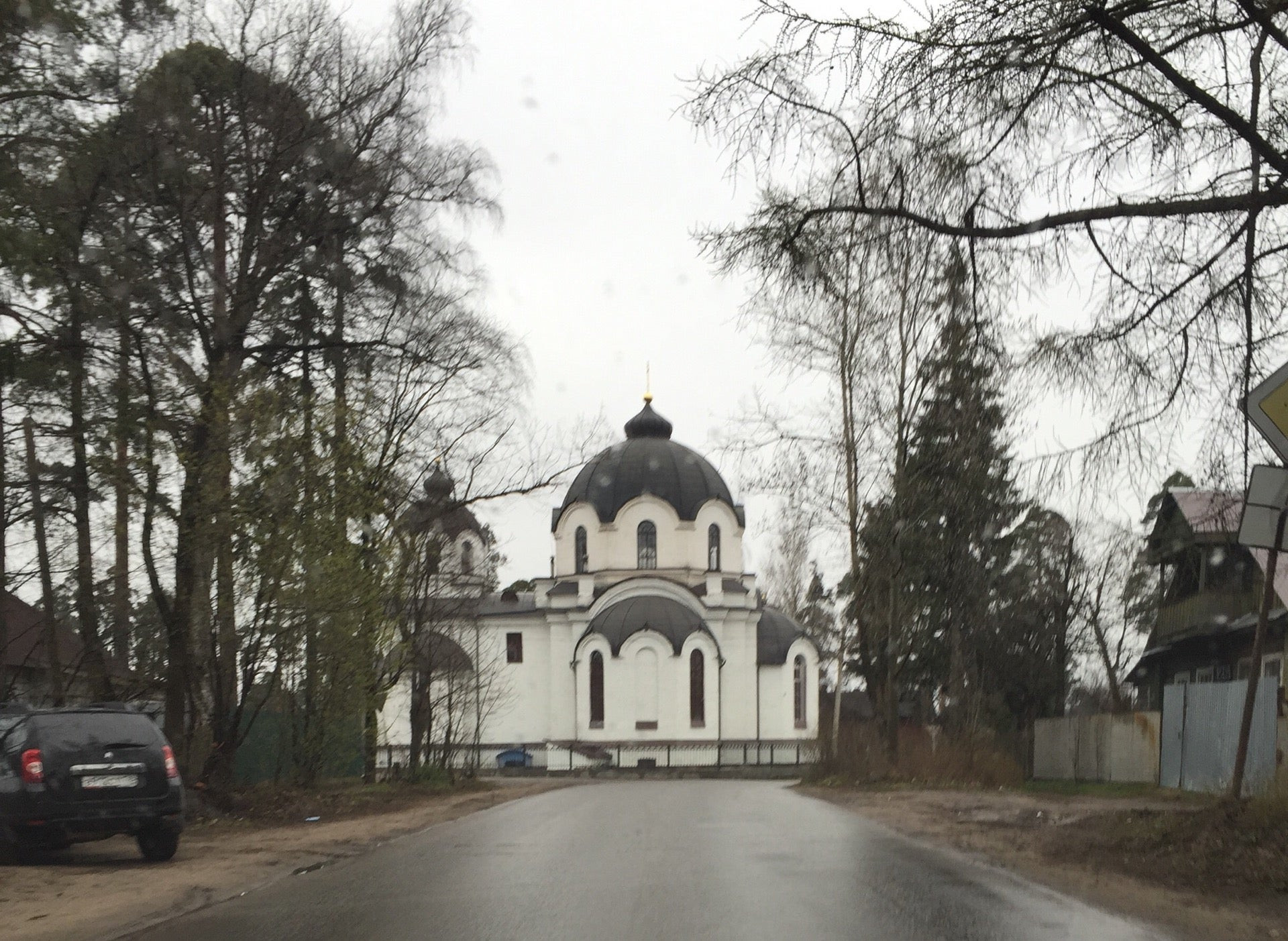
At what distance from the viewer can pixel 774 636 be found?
70438 millimetres

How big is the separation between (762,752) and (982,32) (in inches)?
2309

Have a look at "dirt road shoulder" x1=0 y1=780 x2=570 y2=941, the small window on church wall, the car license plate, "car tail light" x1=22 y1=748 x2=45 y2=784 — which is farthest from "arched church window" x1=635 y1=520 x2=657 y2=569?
"car tail light" x1=22 y1=748 x2=45 y2=784

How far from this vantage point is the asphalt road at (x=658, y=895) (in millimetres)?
8672

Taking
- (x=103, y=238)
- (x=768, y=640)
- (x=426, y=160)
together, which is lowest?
(x=768, y=640)

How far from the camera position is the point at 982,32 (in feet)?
32.0

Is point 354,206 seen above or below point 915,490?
above

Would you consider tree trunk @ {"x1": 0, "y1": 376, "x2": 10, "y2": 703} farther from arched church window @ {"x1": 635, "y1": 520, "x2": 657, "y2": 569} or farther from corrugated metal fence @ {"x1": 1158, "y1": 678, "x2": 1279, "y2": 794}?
arched church window @ {"x1": 635, "y1": 520, "x2": 657, "y2": 569}

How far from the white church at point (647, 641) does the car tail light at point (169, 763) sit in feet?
157

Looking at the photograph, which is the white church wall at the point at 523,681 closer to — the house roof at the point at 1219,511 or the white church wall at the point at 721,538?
the white church wall at the point at 721,538

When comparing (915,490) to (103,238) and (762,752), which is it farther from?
(762,752)

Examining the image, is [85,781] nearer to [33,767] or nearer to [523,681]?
[33,767]

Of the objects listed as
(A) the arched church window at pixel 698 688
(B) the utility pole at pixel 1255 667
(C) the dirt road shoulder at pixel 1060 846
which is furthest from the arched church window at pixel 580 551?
(B) the utility pole at pixel 1255 667

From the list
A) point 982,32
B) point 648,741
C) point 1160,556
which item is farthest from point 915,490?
point 648,741

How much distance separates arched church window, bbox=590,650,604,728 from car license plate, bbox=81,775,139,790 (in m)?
53.6
